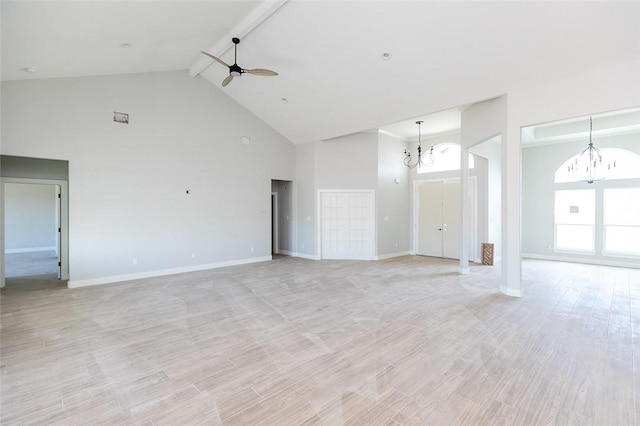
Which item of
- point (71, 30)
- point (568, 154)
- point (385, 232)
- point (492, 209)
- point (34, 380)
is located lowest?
point (34, 380)

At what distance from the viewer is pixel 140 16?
3.96m

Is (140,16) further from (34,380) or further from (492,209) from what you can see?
(492,209)

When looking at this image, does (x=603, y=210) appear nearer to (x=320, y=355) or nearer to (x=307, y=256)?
(x=307, y=256)

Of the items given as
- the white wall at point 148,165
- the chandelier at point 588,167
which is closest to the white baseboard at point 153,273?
the white wall at point 148,165

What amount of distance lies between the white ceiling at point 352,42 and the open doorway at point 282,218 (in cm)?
375

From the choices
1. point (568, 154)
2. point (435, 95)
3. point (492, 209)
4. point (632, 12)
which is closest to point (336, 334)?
point (435, 95)

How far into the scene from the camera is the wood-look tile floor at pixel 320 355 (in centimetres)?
211

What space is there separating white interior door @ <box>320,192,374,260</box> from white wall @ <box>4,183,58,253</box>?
9.12 meters

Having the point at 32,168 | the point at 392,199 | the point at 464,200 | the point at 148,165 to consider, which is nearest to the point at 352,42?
the point at 464,200

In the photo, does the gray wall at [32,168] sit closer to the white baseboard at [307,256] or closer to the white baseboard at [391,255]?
the white baseboard at [307,256]

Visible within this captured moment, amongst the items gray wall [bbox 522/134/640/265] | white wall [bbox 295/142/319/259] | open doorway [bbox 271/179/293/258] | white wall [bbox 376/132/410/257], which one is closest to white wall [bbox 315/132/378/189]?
white wall [bbox 295/142/319/259]

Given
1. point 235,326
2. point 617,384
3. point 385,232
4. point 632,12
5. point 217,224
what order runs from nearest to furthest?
point 617,384 < point 632,12 < point 235,326 < point 217,224 < point 385,232

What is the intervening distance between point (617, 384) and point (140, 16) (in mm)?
6495

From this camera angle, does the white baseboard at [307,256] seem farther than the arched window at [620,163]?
Yes
